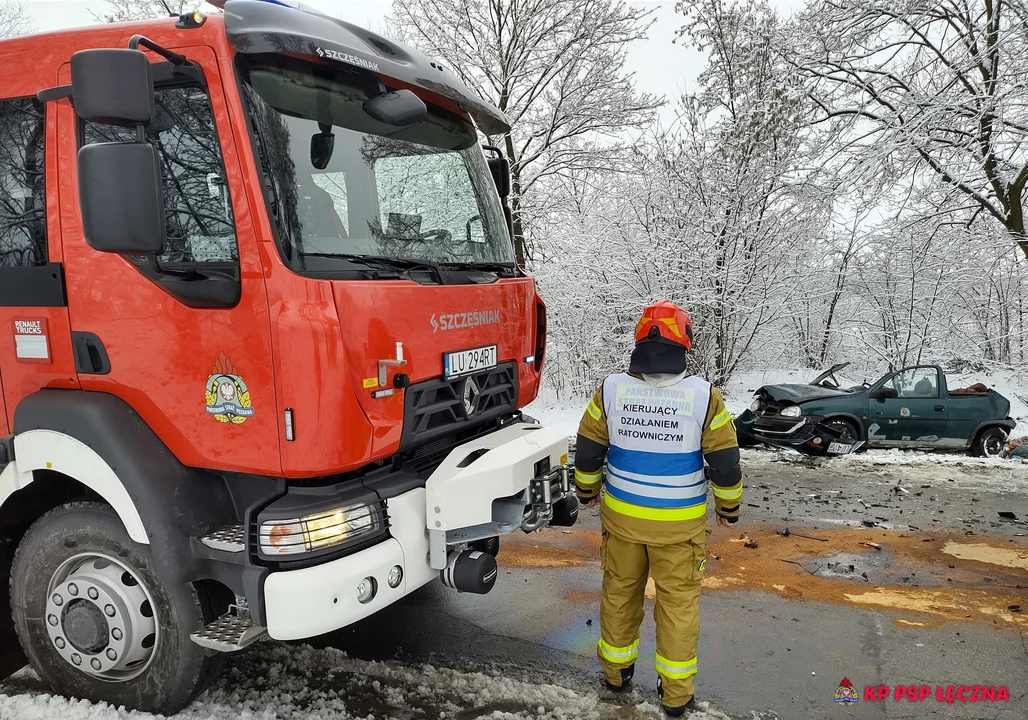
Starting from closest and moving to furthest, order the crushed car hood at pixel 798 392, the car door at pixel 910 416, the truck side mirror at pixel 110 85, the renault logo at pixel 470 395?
1. the truck side mirror at pixel 110 85
2. the renault logo at pixel 470 395
3. the crushed car hood at pixel 798 392
4. the car door at pixel 910 416

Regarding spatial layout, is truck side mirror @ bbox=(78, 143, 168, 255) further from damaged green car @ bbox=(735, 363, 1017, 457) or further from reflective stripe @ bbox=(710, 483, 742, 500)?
damaged green car @ bbox=(735, 363, 1017, 457)

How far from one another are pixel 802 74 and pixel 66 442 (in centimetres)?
1169

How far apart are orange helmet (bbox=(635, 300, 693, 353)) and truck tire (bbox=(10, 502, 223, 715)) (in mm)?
2252

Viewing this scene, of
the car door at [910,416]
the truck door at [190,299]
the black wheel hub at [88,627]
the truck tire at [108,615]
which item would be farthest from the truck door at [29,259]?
the car door at [910,416]

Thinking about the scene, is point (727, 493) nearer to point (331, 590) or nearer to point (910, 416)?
point (331, 590)

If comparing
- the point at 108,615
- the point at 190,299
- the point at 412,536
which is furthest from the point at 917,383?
the point at 108,615

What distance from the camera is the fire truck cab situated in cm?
249

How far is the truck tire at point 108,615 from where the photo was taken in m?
2.74

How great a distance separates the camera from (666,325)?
3.04m

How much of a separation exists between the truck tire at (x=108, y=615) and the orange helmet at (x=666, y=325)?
2252 millimetres

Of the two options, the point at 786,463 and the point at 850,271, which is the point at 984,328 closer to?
the point at 850,271

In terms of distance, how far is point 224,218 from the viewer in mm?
2590

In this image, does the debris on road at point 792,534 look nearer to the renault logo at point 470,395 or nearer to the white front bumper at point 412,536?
the white front bumper at point 412,536

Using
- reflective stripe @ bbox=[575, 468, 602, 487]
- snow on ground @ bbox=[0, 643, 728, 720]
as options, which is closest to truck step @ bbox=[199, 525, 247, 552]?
snow on ground @ bbox=[0, 643, 728, 720]
